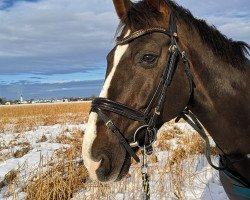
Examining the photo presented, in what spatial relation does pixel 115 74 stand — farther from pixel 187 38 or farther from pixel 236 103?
pixel 236 103

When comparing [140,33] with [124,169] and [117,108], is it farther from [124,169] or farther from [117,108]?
[124,169]

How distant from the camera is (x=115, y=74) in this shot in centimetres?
248

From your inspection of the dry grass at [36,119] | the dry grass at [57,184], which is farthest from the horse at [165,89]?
the dry grass at [36,119]

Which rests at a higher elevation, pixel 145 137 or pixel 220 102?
pixel 220 102

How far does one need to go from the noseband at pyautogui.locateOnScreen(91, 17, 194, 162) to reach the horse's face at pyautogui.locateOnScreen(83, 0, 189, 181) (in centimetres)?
3

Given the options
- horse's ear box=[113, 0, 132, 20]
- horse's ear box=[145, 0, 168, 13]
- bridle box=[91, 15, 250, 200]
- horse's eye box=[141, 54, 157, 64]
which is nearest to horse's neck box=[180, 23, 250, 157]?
bridle box=[91, 15, 250, 200]

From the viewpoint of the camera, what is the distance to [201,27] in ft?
9.29

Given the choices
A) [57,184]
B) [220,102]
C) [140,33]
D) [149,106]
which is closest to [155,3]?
[140,33]

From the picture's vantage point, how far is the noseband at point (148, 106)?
7.93 feet

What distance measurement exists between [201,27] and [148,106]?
2.94 ft

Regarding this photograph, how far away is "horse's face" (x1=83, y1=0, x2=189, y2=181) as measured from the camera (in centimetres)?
236

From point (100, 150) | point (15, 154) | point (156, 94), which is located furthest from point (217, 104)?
point (15, 154)

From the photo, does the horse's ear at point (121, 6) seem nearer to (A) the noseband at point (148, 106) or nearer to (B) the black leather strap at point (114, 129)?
(A) the noseband at point (148, 106)

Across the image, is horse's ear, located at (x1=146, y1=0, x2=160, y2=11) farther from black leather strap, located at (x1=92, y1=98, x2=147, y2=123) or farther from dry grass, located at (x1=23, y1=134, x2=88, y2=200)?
dry grass, located at (x1=23, y1=134, x2=88, y2=200)
